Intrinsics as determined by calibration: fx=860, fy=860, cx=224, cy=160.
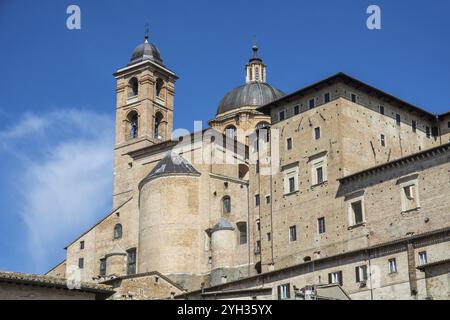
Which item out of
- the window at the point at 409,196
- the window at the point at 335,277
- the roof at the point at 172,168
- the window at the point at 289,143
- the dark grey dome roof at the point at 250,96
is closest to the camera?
the window at the point at 335,277

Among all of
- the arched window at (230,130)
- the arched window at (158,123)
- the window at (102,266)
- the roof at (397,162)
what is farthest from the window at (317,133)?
the arched window at (230,130)

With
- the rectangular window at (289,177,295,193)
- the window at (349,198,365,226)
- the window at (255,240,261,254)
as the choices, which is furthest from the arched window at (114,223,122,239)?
the window at (349,198,365,226)

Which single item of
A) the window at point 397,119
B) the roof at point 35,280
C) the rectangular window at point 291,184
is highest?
the window at point 397,119

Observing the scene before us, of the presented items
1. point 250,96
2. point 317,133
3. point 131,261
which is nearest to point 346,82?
point 317,133

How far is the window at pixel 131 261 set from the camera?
49.4 m

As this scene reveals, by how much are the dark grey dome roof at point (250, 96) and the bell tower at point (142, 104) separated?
5130mm

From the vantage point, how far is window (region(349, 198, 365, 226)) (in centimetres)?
3984

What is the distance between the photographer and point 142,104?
60406 millimetres

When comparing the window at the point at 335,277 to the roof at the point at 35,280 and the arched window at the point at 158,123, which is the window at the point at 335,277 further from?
the arched window at the point at 158,123

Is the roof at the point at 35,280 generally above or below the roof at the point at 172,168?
below

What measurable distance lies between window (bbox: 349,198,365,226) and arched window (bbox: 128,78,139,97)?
2590cm

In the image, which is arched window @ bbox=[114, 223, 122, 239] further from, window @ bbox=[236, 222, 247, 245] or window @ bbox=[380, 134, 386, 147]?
window @ bbox=[380, 134, 386, 147]
